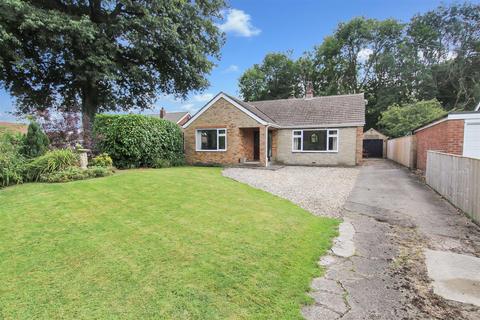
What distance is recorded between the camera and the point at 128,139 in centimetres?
1176

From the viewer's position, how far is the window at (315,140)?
55.1 feet

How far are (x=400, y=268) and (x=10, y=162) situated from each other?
9628 millimetres

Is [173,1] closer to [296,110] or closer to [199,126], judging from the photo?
[199,126]

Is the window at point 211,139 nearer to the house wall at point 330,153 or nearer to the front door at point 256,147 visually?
the front door at point 256,147

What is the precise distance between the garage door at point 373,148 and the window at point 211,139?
18768 mm

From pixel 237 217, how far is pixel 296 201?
256 cm

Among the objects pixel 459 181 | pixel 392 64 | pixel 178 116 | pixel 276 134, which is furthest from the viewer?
pixel 178 116

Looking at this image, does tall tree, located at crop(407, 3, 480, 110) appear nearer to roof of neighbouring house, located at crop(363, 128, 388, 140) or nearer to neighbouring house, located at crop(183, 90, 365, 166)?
roof of neighbouring house, located at crop(363, 128, 388, 140)

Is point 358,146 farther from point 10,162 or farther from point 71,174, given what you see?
point 10,162

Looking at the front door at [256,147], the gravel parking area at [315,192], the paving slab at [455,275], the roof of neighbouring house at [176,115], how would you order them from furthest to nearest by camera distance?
the roof of neighbouring house at [176,115]
the front door at [256,147]
the gravel parking area at [315,192]
the paving slab at [455,275]

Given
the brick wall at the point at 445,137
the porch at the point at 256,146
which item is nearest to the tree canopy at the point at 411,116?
the brick wall at the point at 445,137

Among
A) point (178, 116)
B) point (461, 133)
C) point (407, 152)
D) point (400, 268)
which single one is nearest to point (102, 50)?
point (400, 268)

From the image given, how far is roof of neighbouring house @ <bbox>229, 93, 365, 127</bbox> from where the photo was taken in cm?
1673

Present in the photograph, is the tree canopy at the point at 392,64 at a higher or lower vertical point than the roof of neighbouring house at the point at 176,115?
higher
